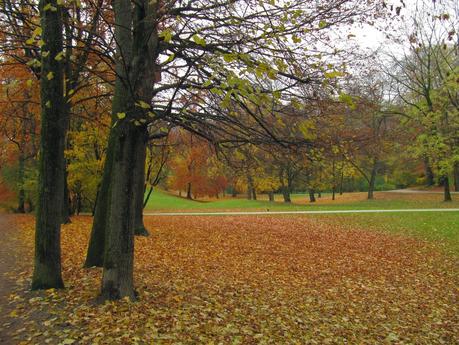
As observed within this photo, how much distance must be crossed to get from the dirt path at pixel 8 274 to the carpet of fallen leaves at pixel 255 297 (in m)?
0.13

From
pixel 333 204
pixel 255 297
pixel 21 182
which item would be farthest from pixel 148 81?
pixel 333 204

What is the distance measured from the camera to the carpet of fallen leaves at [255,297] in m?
5.02

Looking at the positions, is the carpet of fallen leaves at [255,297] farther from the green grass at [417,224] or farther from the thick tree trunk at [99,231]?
the green grass at [417,224]

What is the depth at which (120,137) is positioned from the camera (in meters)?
5.25

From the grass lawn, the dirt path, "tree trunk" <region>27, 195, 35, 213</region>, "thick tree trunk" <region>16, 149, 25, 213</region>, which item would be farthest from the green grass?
"tree trunk" <region>27, 195, 35, 213</region>

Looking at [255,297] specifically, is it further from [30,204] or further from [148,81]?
[30,204]

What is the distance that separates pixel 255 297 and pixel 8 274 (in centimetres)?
484

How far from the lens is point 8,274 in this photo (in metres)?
7.32

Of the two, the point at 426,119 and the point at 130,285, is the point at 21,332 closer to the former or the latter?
the point at 130,285

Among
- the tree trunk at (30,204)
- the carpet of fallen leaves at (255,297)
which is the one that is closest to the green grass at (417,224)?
the carpet of fallen leaves at (255,297)

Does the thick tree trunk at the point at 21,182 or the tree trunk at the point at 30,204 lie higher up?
the thick tree trunk at the point at 21,182

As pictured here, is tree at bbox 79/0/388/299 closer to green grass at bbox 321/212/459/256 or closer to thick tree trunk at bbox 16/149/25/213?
green grass at bbox 321/212/459/256

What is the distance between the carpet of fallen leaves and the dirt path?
0.13 metres

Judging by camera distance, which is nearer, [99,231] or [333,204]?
[99,231]
